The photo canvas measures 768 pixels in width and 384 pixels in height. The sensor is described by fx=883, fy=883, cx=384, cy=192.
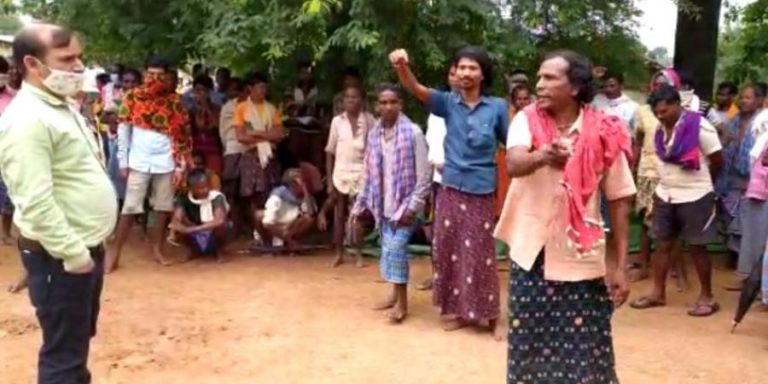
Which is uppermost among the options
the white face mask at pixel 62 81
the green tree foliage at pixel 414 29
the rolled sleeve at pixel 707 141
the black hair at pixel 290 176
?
the green tree foliage at pixel 414 29

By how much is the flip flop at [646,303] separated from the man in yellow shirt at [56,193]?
13.0ft

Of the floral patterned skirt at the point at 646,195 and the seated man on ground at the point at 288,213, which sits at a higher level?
the floral patterned skirt at the point at 646,195

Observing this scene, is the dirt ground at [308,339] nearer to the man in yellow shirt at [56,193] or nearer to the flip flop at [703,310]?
the flip flop at [703,310]

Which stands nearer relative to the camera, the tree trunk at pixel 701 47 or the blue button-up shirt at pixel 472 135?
the blue button-up shirt at pixel 472 135

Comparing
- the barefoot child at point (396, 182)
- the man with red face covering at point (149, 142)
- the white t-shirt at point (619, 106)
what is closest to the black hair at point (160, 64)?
the man with red face covering at point (149, 142)

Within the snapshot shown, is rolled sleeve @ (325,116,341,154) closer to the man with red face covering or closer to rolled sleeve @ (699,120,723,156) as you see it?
the man with red face covering

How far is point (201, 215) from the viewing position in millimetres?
7406

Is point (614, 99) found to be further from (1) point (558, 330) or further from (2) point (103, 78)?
(2) point (103, 78)

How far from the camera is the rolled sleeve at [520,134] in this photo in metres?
3.39

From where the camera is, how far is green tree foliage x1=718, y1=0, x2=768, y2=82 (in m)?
9.36

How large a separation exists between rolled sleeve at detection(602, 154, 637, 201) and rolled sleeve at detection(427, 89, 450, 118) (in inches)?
70.7

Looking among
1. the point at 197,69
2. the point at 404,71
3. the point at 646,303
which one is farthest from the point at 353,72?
the point at 646,303

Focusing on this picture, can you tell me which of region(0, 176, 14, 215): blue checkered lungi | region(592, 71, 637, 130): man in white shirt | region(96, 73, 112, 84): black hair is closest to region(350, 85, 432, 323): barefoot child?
region(592, 71, 637, 130): man in white shirt

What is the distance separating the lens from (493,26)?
646 cm
